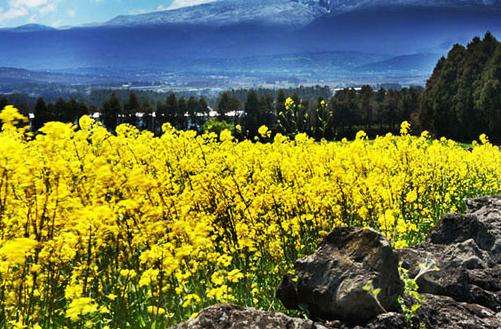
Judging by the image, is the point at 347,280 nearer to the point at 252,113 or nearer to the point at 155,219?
the point at 155,219

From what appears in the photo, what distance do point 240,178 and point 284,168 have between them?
2454mm

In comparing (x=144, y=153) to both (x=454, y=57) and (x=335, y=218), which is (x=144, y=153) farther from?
(x=454, y=57)

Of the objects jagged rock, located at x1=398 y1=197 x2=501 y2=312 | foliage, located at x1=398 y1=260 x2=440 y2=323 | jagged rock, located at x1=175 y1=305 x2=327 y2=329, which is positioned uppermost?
jagged rock, located at x1=175 y1=305 x2=327 y2=329

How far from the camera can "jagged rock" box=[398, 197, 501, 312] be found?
29.9 feet

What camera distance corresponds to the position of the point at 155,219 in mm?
8164

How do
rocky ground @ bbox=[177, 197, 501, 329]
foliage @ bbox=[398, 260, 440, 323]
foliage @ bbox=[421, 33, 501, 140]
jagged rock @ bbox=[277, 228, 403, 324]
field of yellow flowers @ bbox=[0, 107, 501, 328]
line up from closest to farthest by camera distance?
field of yellow flowers @ bbox=[0, 107, 501, 328] → rocky ground @ bbox=[177, 197, 501, 329] → foliage @ bbox=[398, 260, 440, 323] → jagged rock @ bbox=[277, 228, 403, 324] → foliage @ bbox=[421, 33, 501, 140]

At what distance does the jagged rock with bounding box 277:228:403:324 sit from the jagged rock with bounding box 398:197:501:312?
72cm

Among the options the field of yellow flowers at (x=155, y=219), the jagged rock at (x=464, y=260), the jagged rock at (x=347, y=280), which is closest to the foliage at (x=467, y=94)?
the field of yellow flowers at (x=155, y=219)

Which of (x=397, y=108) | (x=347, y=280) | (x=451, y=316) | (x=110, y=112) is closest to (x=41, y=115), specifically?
(x=110, y=112)

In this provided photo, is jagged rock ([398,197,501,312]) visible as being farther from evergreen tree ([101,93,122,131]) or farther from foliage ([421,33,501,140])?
evergreen tree ([101,93,122,131])

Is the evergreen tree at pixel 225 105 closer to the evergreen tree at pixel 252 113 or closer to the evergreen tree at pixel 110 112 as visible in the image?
the evergreen tree at pixel 252 113

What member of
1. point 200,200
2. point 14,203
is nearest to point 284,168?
point 200,200

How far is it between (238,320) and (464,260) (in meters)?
5.31

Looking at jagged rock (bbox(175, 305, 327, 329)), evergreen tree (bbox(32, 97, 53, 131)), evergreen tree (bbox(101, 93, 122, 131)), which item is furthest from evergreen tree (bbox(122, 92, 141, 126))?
jagged rock (bbox(175, 305, 327, 329))
